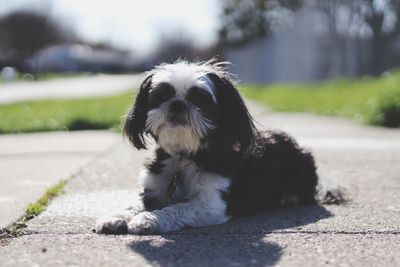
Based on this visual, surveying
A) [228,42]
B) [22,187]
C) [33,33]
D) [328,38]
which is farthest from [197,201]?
[33,33]

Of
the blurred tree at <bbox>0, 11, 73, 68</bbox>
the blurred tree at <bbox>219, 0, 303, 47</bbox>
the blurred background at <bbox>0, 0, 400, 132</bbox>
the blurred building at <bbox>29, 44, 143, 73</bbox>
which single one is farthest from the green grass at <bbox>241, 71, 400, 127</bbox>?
the blurred building at <bbox>29, 44, 143, 73</bbox>

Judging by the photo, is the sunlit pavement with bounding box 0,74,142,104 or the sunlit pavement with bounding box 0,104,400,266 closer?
the sunlit pavement with bounding box 0,104,400,266

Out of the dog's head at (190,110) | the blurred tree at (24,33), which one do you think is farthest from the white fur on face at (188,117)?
the blurred tree at (24,33)

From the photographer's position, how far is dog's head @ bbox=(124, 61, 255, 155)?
4074 mm

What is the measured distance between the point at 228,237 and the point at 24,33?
83457 mm

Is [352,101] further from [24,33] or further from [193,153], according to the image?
[24,33]

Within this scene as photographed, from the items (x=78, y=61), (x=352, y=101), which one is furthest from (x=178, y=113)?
(x=78, y=61)

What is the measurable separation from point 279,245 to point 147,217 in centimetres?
84

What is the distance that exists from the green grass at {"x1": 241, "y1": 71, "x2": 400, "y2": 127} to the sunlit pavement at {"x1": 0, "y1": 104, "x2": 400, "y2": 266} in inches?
116

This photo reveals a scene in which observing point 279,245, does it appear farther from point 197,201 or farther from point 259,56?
point 259,56

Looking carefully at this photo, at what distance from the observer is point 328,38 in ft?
118

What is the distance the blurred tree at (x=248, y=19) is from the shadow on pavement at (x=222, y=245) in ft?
134

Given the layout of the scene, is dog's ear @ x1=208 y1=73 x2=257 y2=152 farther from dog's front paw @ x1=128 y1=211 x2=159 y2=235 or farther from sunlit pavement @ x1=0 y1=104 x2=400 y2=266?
dog's front paw @ x1=128 y1=211 x2=159 y2=235

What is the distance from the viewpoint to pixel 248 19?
4594 centimetres
